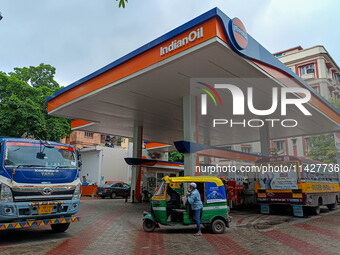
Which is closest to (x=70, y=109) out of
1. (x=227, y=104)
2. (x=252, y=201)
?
(x=227, y=104)

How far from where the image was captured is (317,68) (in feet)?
119

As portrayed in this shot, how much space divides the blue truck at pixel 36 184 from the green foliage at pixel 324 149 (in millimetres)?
27868

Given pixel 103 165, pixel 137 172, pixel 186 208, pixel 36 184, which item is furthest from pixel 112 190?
pixel 36 184

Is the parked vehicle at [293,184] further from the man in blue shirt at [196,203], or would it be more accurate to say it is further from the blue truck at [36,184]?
the blue truck at [36,184]

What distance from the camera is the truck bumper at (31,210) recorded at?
251 inches

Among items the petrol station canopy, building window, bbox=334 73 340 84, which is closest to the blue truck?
the petrol station canopy

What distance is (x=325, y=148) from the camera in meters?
28.8

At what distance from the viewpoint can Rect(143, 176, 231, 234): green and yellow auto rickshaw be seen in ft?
26.9

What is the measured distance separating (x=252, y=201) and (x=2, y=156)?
13.8 metres

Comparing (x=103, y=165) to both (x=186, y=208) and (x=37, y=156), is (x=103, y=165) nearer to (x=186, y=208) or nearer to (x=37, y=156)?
(x=186, y=208)

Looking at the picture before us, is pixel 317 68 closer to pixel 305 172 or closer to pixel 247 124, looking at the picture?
pixel 247 124

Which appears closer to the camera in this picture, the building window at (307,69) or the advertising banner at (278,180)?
the advertising banner at (278,180)

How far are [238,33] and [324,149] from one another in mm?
24730

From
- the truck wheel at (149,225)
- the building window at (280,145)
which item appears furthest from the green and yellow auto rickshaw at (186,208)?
the building window at (280,145)
